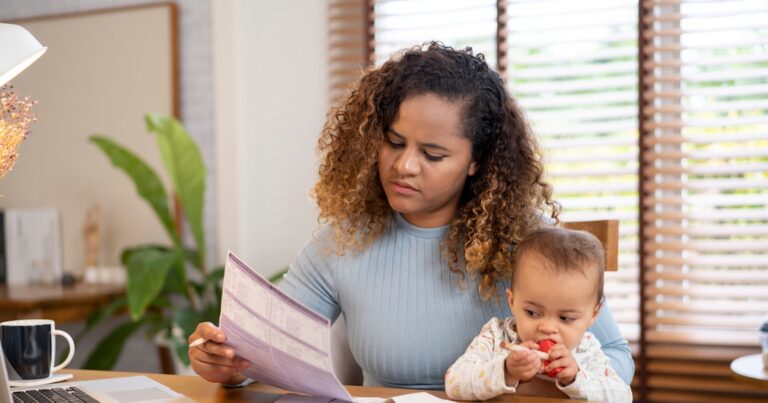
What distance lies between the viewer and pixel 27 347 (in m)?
1.59

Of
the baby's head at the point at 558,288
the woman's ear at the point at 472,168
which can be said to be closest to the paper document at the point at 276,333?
the baby's head at the point at 558,288

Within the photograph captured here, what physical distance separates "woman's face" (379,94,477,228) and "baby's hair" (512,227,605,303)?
235 millimetres

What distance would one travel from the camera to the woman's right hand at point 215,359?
1.44 metres

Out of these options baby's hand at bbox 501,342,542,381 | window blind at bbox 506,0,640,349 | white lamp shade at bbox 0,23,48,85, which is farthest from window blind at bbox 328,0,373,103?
baby's hand at bbox 501,342,542,381

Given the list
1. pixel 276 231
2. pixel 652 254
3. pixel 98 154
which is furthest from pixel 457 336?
pixel 98 154

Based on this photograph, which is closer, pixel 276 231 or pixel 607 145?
pixel 607 145

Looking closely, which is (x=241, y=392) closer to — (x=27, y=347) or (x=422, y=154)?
(x=27, y=347)

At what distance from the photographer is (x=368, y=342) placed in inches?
70.2

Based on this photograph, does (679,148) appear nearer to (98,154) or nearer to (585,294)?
(585,294)

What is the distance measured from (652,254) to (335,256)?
1696 mm

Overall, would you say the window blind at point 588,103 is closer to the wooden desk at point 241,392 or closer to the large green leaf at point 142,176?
the large green leaf at point 142,176

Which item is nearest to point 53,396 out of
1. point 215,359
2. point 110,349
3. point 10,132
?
point 215,359

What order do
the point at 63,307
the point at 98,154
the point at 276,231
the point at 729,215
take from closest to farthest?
the point at 729,215
the point at 63,307
the point at 276,231
the point at 98,154

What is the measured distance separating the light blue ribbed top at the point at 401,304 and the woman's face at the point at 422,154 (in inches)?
4.8
